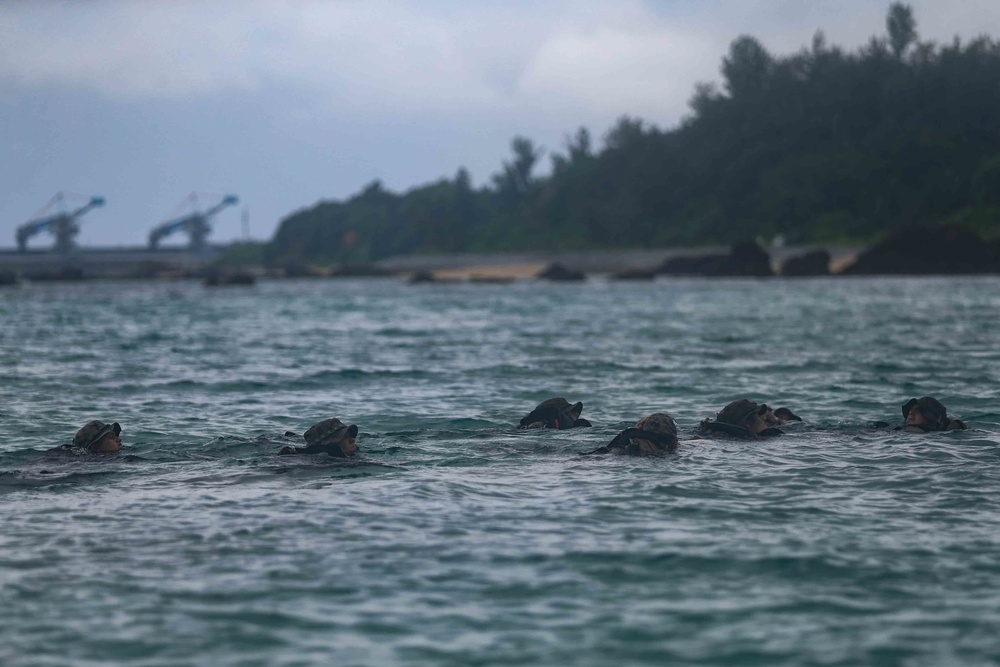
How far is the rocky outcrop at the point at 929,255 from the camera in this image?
8486cm

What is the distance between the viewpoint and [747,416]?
15.2m

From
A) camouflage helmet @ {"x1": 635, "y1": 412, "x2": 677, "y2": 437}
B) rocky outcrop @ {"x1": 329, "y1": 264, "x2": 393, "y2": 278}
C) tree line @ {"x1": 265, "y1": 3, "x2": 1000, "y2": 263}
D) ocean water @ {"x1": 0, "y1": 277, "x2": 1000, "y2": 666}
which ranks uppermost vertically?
tree line @ {"x1": 265, "y1": 3, "x2": 1000, "y2": 263}

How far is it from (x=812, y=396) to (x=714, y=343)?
1140 cm

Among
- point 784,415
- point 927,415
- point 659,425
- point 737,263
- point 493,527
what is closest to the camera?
point 493,527

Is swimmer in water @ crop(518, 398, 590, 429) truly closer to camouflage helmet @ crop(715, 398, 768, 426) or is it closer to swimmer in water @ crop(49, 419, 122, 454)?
camouflage helmet @ crop(715, 398, 768, 426)

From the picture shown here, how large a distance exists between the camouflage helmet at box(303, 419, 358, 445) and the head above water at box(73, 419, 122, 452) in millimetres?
2462

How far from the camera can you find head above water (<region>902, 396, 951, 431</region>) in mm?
15336

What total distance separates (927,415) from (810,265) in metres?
75.5

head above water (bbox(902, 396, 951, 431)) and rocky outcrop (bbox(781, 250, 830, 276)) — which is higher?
rocky outcrop (bbox(781, 250, 830, 276))

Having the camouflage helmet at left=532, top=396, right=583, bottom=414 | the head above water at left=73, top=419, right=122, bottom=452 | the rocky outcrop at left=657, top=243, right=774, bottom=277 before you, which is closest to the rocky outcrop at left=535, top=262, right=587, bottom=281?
the rocky outcrop at left=657, top=243, right=774, bottom=277

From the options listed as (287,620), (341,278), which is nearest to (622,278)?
(341,278)

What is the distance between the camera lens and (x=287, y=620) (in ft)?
25.5

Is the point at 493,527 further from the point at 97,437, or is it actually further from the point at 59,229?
the point at 59,229

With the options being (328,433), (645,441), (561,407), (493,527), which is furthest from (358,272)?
(493,527)
